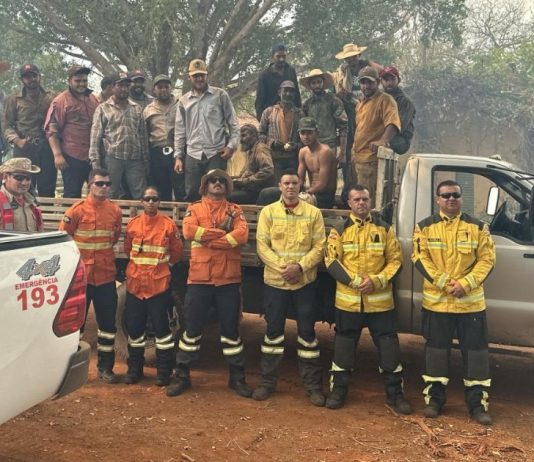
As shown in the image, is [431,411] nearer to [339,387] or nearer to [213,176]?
[339,387]

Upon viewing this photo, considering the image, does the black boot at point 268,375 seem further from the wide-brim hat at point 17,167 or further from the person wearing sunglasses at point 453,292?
the wide-brim hat at point 17,167

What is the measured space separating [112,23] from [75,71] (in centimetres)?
779

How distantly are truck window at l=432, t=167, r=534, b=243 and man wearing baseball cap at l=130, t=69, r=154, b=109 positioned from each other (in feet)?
11.8

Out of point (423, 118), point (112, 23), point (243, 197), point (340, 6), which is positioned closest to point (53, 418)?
point (243, 197)

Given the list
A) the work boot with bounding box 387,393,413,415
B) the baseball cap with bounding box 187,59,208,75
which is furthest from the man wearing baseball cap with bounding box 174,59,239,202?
the work boot with bounding box 387,393,413,415

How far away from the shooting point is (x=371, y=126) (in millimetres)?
5602

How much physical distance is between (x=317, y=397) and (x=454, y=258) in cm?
145

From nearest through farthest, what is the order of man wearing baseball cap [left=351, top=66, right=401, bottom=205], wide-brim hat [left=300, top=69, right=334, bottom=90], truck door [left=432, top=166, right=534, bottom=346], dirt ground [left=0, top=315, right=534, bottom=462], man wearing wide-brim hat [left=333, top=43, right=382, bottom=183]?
1. dirt ground [left=0, top=315, right=534, bottom=462]
2. truck door [left=432, top=166, right=534, bottom=346]
3. man wearing baseball cap [left=351, top=66, right=401, bottom=205]
4. wide-brim hat [left=300, top=69, right=334, bottom=90]
5. man wearing wide-brim hat [left=333, top=43, right=382, bottom=183]

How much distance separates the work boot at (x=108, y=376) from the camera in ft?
15.9

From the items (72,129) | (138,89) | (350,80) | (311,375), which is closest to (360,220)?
(311,375)

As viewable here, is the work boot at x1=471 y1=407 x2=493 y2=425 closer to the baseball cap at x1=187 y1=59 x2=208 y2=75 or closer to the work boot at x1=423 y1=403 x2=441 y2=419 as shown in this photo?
the work boot at x1=423 y1=403 x2=441 y2=419

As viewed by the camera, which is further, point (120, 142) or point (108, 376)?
point (120, 142)

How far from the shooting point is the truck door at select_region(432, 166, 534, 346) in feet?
14.3

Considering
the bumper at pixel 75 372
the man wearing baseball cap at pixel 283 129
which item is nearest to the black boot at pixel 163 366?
the bumper at pixel 75 372
